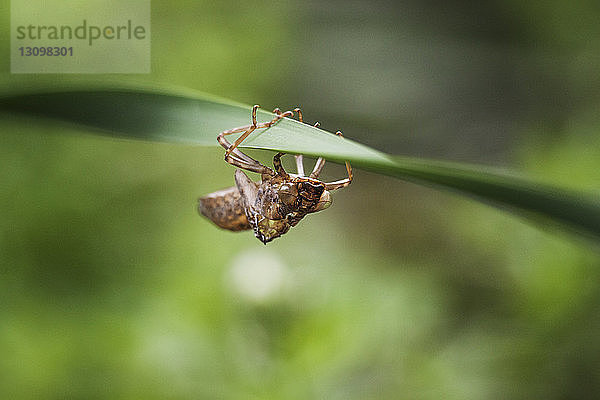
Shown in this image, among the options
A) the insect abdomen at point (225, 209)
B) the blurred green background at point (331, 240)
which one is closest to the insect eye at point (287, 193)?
the insect abdomen at point (225, 209)

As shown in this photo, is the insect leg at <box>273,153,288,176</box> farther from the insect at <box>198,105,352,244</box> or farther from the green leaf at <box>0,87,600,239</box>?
the green leaf at <box>0,87,600,239</box>

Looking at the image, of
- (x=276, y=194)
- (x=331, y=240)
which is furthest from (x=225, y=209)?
(x=331, y=240)

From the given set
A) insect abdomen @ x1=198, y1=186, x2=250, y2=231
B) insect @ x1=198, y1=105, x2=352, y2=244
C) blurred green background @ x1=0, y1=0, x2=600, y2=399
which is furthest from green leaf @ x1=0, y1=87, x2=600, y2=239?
blurred green background @ x1=0, y1=0, x2=600, y2=399

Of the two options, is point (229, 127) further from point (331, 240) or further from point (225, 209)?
point (331, 240)

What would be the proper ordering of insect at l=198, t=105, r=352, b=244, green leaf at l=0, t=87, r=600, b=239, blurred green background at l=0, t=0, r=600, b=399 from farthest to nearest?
1. blurred green background at l=0, t=0, r=600, b=399
2. insect at l=198, t=105, r=352, b=244
3. green leaf at l=0, t=87, r=600, b=239

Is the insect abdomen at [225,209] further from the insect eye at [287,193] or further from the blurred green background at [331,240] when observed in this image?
the blurred green background at [331,240]

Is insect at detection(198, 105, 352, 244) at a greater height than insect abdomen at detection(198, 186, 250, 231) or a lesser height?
greater
